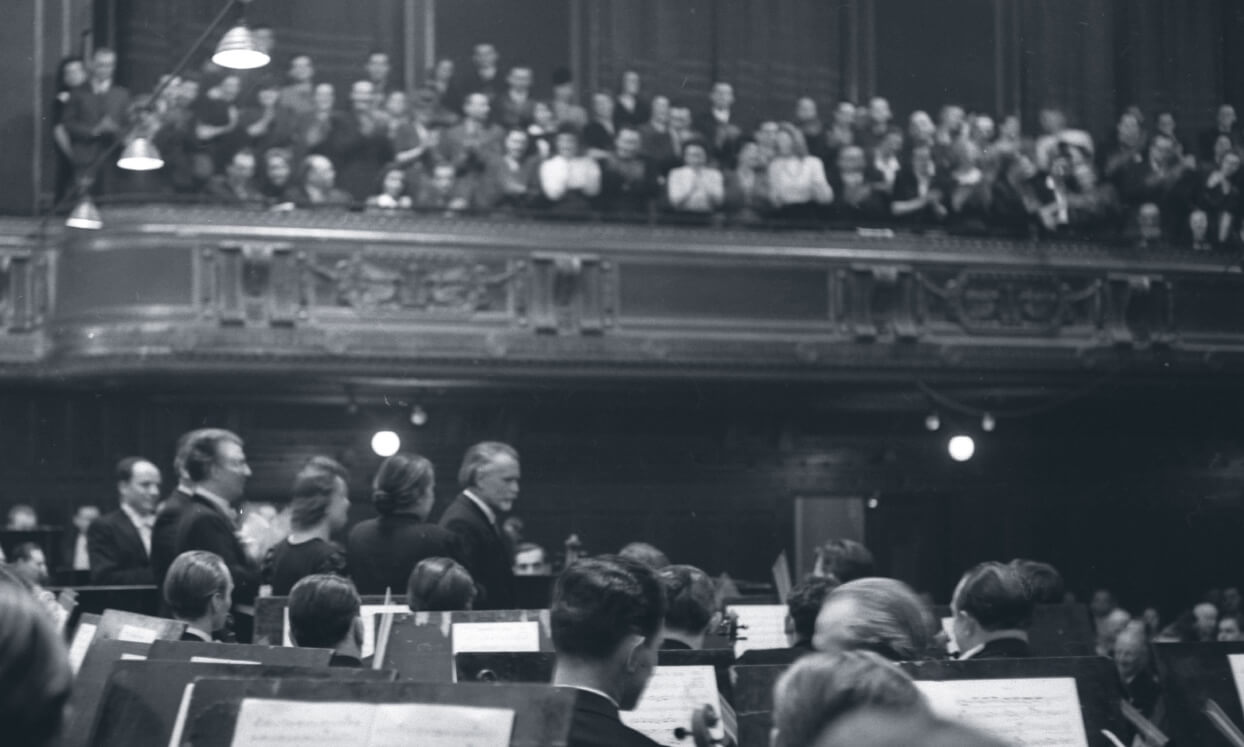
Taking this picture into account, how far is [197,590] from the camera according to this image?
515 centimetres

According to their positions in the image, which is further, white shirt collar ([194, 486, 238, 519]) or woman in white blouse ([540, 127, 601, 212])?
woman in white blouse ([540, 127, 601, 212])

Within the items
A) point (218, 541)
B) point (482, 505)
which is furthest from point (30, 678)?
point (482, 505)

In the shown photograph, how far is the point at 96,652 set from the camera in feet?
14.2

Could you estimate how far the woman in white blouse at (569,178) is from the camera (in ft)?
44.1

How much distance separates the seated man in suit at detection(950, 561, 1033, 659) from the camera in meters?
4.96

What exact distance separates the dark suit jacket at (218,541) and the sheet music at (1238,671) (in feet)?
11.5

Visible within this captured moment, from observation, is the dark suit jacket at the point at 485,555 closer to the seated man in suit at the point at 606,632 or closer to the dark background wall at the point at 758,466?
the seated man in suit at the point at 606,632

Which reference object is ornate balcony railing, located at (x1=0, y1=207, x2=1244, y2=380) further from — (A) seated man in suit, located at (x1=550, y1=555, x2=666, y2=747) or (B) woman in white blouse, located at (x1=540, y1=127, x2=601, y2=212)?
(A) seated man in suit, located at (x1=550, y1=555, x2=666, y2=747)

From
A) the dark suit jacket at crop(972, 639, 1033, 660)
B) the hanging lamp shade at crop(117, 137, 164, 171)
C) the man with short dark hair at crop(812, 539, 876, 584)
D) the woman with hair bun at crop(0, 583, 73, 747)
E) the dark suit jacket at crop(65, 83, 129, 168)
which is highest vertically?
the dark suit jacket at crop(65, 83, 129, 168)

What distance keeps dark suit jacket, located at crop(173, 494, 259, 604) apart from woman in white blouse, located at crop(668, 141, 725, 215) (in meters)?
7.89

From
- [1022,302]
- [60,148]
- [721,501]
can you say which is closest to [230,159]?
[60,148]

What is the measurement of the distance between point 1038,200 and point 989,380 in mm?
1642

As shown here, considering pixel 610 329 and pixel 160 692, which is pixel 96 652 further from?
pixel 610 329

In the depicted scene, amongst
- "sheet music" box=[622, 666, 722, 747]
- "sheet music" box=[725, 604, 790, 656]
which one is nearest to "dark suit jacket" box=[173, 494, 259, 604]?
"sheet music" box=[725, 604, 790, 656]
